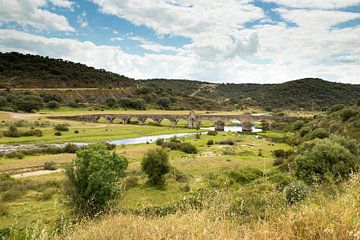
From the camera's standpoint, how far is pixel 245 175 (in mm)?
32719

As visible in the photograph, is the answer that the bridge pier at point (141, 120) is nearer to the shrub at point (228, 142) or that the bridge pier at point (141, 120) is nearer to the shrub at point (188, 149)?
the shrub at point (228, 142)

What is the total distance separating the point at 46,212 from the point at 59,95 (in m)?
90.0

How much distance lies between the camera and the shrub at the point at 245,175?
3200 centimetres

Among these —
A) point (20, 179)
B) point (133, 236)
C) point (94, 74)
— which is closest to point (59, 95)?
point (94, 74)

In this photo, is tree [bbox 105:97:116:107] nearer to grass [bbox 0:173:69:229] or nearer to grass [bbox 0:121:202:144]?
grass [bbox 0:121:202:144]

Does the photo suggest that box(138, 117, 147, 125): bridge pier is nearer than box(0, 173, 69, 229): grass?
No

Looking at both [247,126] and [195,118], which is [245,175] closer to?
[247,126]

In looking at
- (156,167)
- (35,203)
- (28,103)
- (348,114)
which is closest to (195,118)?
(348,114)

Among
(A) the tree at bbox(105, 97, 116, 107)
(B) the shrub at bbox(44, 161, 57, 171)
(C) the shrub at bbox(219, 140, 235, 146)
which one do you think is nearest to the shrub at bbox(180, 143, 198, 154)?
(C) the shrub at bbox(219, 140, 235, 146)

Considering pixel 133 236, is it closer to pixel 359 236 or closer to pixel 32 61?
pixel 359 236

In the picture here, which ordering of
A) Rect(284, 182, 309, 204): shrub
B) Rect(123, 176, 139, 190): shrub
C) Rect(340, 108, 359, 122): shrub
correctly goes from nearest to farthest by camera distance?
Rect(284, 182, 309, 204): shrub → Rect(123, 176, 139, 190): shrub → Rect(340, 108, 359, 122): shrub

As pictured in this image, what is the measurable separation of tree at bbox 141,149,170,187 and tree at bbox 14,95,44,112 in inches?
2574

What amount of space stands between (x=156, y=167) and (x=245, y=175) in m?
9.49

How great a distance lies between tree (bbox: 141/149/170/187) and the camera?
2972cm
